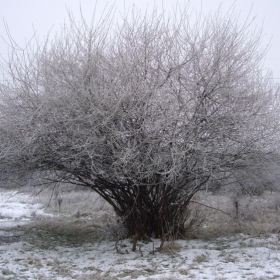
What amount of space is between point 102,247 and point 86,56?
3686 millimetres

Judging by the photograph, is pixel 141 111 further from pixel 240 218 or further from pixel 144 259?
pixel 240 218

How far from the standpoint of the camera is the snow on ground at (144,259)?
593 centimetres

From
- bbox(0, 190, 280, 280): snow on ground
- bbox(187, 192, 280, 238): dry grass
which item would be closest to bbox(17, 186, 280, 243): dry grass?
bbox(187, 192, 280, 238): dry grass

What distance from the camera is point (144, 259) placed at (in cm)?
690

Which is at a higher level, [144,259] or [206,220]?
[206,220]

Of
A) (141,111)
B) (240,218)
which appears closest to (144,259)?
(141,111)

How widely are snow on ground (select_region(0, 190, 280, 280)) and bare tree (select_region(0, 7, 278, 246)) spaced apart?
0.88 m

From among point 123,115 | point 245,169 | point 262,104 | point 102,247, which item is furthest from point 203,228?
point 123,115

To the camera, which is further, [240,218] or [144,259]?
[240,218]

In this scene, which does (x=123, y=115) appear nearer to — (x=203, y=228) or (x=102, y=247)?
(x=102, y=247)

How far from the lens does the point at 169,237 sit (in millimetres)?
7754

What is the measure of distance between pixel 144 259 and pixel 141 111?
248 centimetres

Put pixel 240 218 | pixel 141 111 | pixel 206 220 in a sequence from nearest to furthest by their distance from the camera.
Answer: pixel 141 111
pixel 206 220
pixel 240 218

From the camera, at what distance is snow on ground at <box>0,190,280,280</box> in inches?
233
